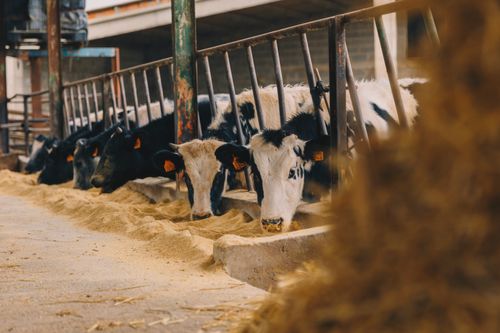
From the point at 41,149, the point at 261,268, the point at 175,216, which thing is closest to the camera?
the point at 261,268

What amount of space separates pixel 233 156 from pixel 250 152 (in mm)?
338

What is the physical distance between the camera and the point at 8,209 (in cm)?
775

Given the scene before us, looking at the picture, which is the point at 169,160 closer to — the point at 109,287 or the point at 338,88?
the point at 338,88

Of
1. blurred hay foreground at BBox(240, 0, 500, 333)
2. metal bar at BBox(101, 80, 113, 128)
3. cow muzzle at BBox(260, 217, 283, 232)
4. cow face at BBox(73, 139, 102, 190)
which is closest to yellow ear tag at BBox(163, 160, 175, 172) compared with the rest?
cow muzzle at BBox(260, 217, 283, 232)

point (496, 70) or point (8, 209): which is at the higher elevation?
point (496, 70)

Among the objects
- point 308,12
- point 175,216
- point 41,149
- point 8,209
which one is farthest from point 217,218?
point 308,12

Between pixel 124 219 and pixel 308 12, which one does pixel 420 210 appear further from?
pixel 308 12

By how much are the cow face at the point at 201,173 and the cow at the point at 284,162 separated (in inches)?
11.1

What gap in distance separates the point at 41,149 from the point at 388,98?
23.9ft

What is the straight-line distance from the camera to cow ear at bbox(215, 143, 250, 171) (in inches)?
241

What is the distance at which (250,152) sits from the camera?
5.88 m

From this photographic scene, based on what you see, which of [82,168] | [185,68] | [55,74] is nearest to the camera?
[185,68]

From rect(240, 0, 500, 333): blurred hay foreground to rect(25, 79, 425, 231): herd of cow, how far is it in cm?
220

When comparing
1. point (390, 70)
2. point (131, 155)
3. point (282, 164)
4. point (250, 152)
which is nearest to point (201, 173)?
point (250, 152)
